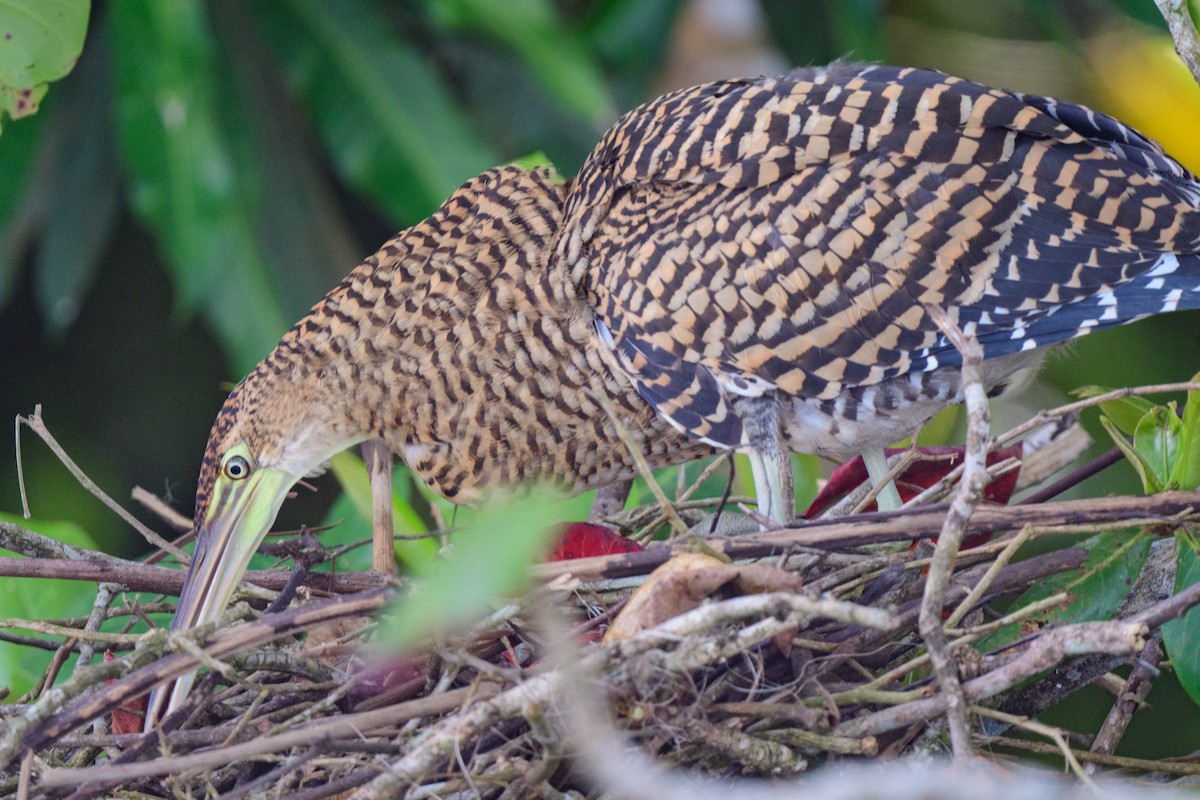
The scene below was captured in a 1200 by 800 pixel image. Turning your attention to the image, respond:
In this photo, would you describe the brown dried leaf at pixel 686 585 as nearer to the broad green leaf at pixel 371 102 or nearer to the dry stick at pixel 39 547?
the dry stick at pixel 39 547

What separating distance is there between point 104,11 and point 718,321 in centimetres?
177

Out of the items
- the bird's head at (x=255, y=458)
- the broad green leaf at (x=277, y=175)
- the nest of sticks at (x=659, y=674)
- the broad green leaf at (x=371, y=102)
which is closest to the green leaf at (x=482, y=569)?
the nest of sticks at (x=659, y=674)

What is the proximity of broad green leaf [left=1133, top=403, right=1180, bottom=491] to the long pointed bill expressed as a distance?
3.33 ft

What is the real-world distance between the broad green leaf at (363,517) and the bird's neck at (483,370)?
0.06 metres

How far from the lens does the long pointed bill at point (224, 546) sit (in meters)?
1.46

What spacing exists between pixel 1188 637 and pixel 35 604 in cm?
138

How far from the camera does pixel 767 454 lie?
4.90ft

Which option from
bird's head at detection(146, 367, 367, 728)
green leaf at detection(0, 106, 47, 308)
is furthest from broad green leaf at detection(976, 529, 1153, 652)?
green leaf at detection(0, 106, 47, 308)

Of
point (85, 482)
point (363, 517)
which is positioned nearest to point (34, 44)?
point (85, 482)

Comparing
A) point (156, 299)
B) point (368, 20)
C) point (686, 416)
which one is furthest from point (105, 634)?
point (156, 299)

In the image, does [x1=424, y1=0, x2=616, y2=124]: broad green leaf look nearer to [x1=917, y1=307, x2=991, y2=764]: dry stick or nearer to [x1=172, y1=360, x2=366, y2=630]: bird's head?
[x1=172, y1=360, x2=366, y2=630]: bird's head

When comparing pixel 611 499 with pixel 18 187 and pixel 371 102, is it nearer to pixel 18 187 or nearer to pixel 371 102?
pixel 371 102

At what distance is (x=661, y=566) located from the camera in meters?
1.14

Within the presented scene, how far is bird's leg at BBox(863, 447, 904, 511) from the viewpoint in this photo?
5.37 feet
